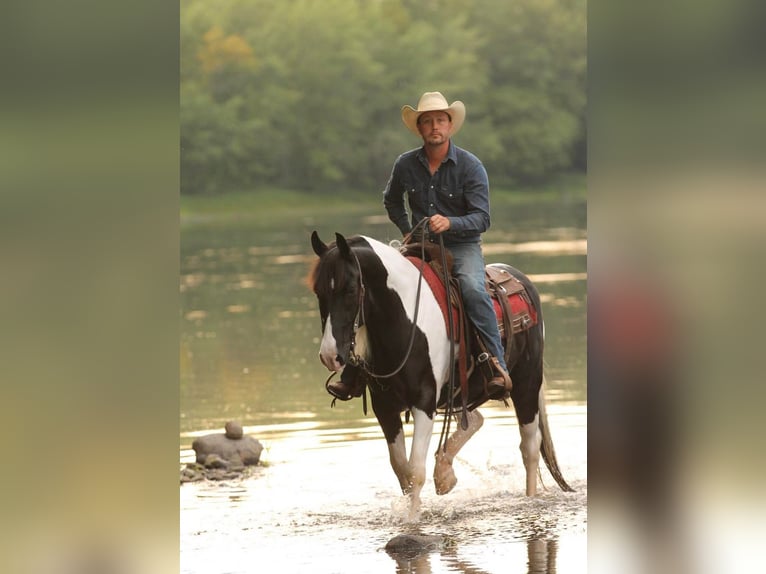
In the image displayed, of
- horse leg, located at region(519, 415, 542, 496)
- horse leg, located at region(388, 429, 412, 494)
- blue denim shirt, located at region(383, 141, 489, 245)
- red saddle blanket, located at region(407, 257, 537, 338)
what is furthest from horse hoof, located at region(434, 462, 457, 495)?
blue denim shirt, located at region(383, 141, 489, 245)

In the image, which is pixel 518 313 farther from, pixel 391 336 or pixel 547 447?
pixel 391 336

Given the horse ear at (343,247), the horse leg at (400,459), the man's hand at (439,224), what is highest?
the man's hand at (439,224)

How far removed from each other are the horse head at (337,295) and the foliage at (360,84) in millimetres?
38848

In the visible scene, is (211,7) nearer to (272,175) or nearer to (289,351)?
(272,175)

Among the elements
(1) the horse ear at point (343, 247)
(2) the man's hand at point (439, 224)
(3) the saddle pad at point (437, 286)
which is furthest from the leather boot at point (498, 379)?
(1) the horse ear at point (343, 247)

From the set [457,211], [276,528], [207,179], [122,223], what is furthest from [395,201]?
[207,179]

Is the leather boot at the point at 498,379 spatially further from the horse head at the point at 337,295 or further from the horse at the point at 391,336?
the horse head at the point at 337,295

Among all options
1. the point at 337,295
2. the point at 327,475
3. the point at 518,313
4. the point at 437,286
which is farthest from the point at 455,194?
the point at 327,475

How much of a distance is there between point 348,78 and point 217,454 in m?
44.8

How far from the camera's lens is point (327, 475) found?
10234mm

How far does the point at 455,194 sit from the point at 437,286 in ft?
1.77

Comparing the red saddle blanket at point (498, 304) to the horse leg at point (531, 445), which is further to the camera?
the horse leg at point (531, 445)

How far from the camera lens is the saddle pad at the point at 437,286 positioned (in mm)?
8562

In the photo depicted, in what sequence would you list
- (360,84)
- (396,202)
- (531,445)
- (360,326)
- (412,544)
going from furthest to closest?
(360,84) → (531,445) → (396,202) → (360,326) → (412,544)
